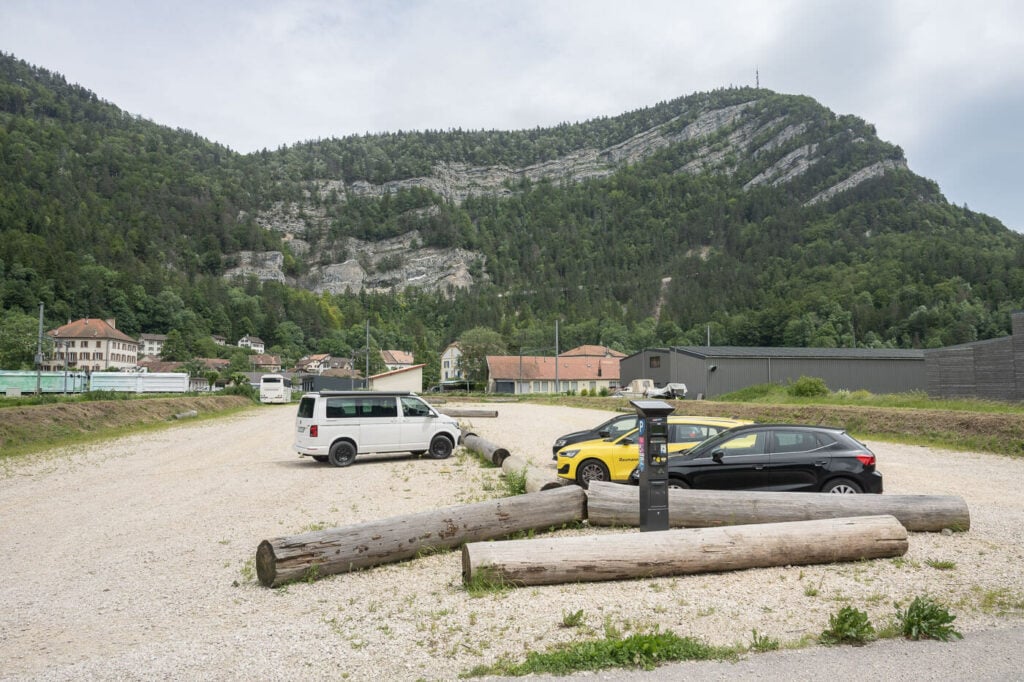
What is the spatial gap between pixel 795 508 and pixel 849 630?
3.19 m

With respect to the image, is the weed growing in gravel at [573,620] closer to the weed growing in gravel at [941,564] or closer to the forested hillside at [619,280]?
the weed growing in gravel at [941,564]

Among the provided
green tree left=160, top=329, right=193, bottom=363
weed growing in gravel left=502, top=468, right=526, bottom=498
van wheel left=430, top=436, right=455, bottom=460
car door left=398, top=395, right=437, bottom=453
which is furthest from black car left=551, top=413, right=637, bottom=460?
green tree left=160, top=329, right=193, bottom=363

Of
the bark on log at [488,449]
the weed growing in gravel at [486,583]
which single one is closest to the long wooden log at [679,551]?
the weed growing in gravel at [486,583]

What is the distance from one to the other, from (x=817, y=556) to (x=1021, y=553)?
2637 millimetres

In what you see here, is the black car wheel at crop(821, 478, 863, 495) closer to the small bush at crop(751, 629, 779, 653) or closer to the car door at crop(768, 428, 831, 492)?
the car door at crop(768, 428, 831, 492)

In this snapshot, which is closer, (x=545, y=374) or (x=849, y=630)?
(x=849, y=630)

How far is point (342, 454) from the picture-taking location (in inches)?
674

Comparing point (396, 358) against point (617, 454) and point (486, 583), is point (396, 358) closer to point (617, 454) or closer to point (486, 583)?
point (617, 454)

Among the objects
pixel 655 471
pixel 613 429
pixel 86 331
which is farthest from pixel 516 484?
pixel 86 331

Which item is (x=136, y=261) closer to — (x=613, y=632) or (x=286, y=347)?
(x=286, y=347)

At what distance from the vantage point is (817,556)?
7.02 meters

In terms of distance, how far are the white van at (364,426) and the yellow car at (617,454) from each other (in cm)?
623

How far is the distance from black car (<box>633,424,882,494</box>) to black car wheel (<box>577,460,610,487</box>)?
95.0 inches

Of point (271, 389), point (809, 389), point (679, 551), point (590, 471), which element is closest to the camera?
point (679, 551)
